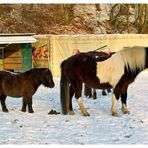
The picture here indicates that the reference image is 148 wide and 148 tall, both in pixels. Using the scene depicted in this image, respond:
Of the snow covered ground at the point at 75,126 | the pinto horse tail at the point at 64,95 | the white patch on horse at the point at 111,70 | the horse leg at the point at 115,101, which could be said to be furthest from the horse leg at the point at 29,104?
the horse leg at the point at 115,101

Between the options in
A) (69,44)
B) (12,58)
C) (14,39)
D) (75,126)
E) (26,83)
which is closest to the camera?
(75,126)

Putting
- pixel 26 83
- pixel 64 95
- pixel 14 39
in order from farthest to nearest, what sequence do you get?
pixel 14 39 → pixel 64 95 → pixel 26 83

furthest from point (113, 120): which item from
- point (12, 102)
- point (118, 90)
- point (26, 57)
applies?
point (26, 57)

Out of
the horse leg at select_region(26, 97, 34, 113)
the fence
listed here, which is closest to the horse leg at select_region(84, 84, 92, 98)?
the horse leg at select_region(26, 97, 34, 113)

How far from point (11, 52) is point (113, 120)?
13.4m

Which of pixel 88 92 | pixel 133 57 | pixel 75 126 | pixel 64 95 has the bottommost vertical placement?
pixel 75 126

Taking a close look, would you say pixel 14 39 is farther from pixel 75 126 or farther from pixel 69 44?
pixel 75 126

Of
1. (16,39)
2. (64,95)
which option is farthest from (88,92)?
(16,39)

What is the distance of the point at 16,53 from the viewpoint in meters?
19.4

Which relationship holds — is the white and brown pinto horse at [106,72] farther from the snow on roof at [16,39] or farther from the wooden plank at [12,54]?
the wooden plank at [12,54]

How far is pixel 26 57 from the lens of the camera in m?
18.7

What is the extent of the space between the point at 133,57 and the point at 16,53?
41.3ft

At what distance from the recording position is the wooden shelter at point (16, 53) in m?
18.5

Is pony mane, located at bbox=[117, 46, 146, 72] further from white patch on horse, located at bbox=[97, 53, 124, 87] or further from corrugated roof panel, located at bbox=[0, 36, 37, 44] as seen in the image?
corrugated roof panel, located at bbox=[0, 36, 37, 44]
